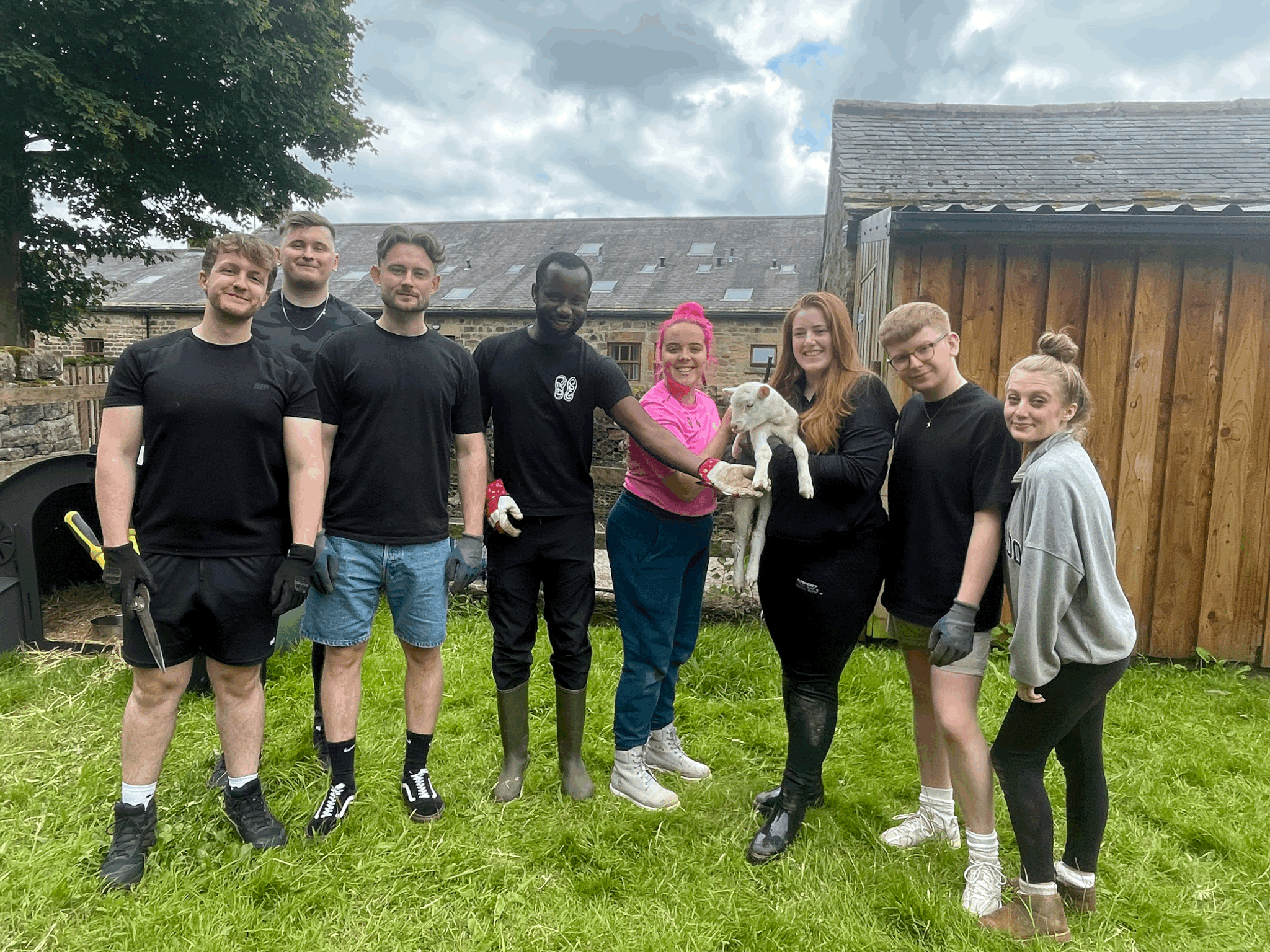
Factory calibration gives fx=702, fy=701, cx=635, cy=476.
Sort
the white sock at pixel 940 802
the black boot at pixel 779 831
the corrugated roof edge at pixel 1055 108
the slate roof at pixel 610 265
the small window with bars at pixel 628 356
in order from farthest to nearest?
the slate roof at pixel 610 265, the small window with bars at pixel 628 356, the corrugated roof edge at pixel 1055 108, the white sock at pixel 940 802, the black boot at pixel 779 831

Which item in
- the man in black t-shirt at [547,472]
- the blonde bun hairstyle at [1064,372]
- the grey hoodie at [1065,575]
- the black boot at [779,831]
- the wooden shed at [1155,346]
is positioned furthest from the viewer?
the wooden shed at [1155,346]

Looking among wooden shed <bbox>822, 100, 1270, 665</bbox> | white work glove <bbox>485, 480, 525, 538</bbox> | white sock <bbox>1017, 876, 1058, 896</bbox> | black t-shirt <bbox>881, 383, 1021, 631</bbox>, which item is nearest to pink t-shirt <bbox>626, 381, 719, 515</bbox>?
white work glove <bbox>485, 480, 525, 538</bbox>

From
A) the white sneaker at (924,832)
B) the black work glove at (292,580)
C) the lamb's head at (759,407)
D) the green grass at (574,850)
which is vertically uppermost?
the lamb's head at (759,407)

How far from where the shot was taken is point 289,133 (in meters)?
13.3

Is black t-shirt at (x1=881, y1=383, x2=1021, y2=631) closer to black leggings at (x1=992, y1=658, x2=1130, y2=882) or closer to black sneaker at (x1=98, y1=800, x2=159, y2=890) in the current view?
black leggings at (x1=992, y1=658, x2=1130, y2=882)

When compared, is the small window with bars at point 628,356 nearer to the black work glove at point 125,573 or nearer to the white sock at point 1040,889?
the black work glove at point 125,573

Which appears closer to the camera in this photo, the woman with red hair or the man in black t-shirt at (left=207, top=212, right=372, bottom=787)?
the woman with red hair

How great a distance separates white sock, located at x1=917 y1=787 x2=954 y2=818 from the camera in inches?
109

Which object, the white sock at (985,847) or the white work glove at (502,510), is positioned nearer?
the white sock at (985,847)

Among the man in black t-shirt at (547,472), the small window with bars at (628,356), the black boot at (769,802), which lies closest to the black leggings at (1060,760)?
the black boot at (769,802)

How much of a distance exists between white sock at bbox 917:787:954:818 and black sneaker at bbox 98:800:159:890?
2.93 meters

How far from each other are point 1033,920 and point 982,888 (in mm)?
157

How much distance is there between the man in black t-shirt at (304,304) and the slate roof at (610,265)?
16219mm

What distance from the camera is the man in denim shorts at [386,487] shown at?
271 cm
